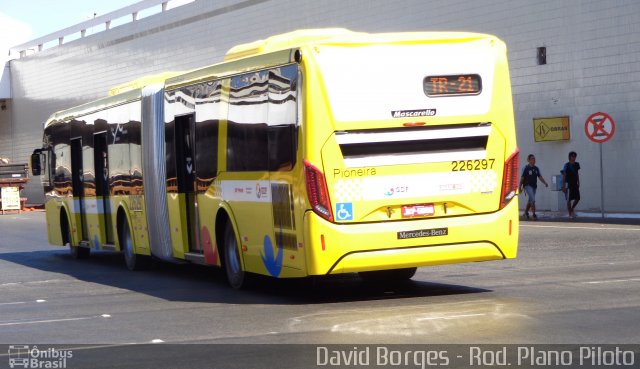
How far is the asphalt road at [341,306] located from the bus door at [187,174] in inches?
26.5

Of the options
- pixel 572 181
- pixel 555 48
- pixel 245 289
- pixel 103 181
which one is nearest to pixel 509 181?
pixel 245 289

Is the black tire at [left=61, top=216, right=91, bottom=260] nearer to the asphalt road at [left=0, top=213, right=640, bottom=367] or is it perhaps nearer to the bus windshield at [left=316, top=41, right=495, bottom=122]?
the asphalt road at [left=0, top=213, right=640, bottom=367]

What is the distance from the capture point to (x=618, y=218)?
31.2 meters

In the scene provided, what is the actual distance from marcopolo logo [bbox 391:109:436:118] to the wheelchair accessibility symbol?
1088 mm

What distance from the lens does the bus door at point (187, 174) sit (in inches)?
679

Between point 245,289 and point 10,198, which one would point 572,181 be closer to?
point 245,289

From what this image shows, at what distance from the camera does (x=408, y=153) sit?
1384 centimetres

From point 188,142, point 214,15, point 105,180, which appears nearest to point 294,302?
point 188,142

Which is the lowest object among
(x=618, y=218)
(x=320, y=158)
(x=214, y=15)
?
(x=618, y=218)

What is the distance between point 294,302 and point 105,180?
8.40 m

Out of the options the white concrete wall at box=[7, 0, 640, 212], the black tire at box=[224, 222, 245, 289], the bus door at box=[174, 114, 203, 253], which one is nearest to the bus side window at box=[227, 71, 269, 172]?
the black tire at box=[224, 222, 245, 289]

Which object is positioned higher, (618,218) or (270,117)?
(270,117)

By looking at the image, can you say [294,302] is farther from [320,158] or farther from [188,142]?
[188,142]

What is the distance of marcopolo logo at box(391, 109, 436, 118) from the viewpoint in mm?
13742
